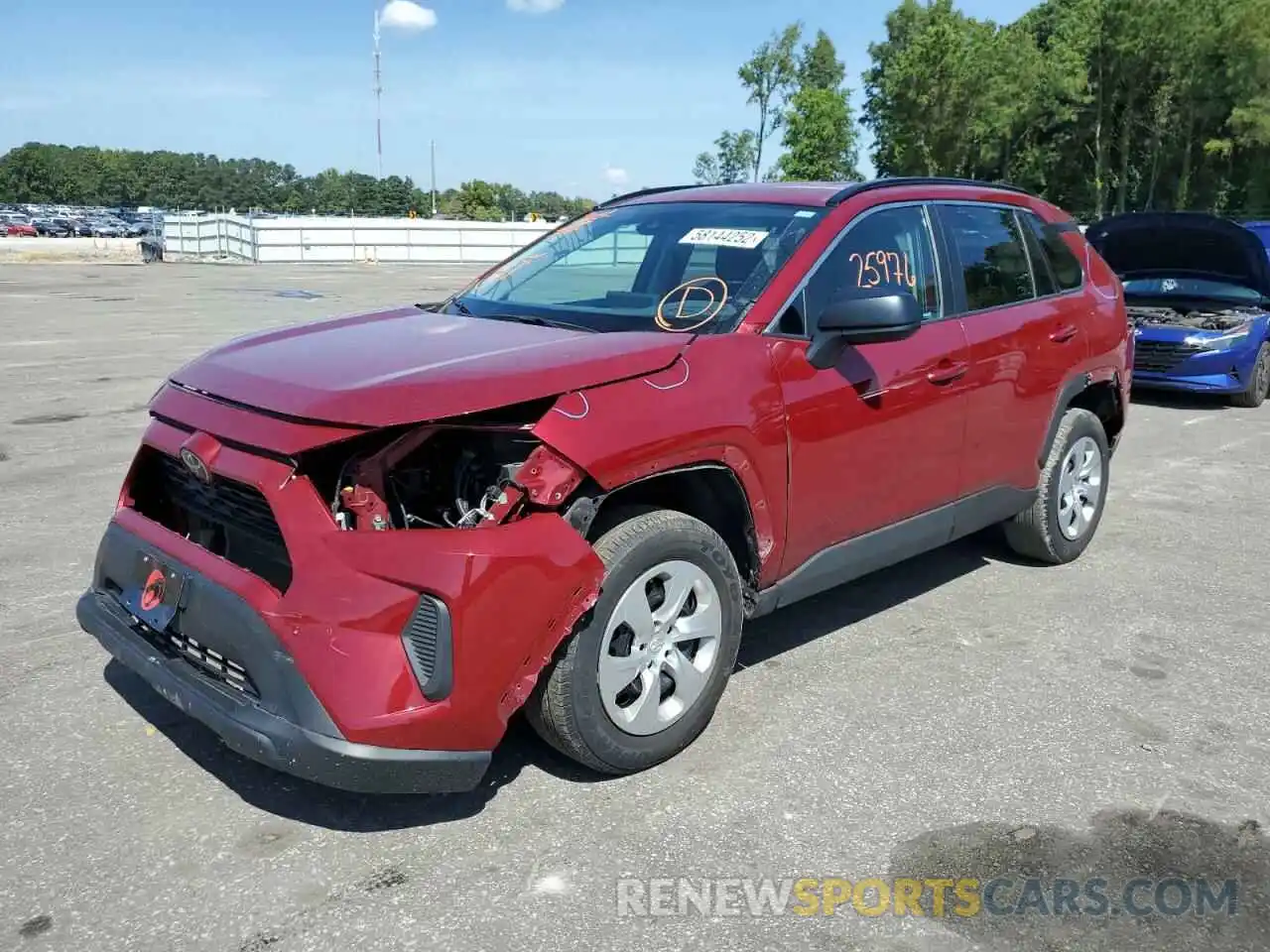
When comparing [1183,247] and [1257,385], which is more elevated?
[1183,247]

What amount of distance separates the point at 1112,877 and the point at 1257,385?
9.16 meters

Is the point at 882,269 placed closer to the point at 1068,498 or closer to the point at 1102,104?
the point at 1068,498

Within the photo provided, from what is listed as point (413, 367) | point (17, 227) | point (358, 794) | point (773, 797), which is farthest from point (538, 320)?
point (17, 227)

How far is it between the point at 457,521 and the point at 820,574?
149cm

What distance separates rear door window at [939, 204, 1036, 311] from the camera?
184 inches

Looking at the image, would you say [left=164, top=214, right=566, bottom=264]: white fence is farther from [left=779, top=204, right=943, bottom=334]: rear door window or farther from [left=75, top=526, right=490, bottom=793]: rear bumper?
[left=75, top=526, right=490, bottom=793]: rear bumper

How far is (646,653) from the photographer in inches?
130

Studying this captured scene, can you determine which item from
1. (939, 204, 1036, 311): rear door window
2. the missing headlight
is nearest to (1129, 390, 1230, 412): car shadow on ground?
(939, 204, 1036, 311): rear door window

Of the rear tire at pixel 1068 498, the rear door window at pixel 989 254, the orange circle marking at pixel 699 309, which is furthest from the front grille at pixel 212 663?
the rear tire at pixel 1068 498

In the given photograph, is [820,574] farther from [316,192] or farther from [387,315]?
[316,192]

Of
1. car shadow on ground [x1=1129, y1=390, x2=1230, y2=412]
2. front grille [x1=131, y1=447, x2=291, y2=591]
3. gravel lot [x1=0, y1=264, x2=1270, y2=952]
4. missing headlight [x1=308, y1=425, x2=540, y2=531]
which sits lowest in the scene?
gravel lot [x1=0, y1=264, x2=1270, y2=952]

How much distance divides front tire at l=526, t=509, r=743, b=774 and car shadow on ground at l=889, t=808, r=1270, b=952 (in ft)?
2.60

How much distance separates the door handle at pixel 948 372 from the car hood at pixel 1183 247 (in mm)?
7053

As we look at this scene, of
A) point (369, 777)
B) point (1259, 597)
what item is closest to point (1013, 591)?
point (1259, 597)
